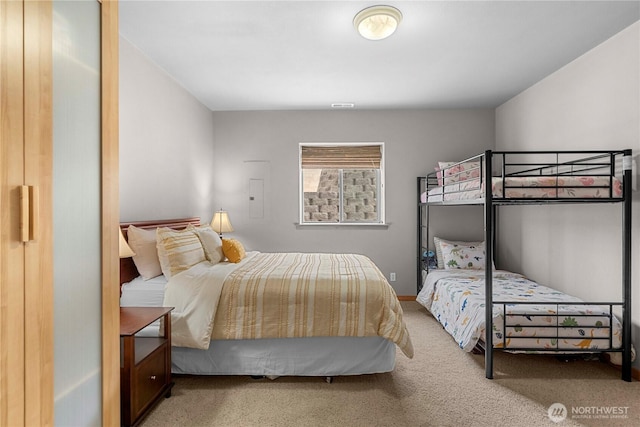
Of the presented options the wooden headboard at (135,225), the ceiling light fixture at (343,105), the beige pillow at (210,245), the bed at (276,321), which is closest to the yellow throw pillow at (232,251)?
the beige pillow at (210,245)

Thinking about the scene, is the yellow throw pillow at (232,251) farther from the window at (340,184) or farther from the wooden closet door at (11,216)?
the wooden closet door at (11,216)

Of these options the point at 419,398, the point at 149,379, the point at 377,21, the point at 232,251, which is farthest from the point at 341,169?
the point at 149,379

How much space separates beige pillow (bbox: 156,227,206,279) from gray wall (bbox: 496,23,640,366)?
10.9ft

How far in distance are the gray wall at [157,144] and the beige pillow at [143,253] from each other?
222 millimetres

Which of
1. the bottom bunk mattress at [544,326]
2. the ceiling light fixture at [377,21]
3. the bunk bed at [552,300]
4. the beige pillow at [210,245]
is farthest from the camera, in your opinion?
the beige pillow at [210,245]

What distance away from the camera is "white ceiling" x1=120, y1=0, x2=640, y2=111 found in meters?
2.32

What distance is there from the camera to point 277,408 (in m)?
2.14

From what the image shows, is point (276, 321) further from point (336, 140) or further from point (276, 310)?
point (336, 140)

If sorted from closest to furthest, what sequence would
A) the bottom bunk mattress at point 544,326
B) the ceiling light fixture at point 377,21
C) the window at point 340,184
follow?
the ceiling light fixture at point 377,21 → the bottom bunk mattress at point 544,326 → the window at point 340,184

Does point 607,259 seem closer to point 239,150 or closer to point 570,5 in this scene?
point 570,5

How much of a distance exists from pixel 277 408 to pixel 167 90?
306 cm

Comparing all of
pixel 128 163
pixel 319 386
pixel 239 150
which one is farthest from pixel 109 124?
pixel 239 150

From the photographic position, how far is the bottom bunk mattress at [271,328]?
2.34m

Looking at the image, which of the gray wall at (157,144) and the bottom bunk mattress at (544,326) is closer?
the bottom bunk mattress at (544,326)
